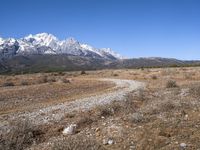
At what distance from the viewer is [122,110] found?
19984mm

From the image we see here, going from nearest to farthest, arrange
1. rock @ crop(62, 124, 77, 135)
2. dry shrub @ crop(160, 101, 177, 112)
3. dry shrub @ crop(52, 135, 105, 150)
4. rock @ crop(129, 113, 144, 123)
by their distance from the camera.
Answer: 1. dry shrub @ crop(52, 135, 105, 150)
2. rock @ crop(62, 124, 77, 135)
3. rock @ crop(129, 113, 144, 123)
4. dry shrub @ crop(160, 101, 177, 112)

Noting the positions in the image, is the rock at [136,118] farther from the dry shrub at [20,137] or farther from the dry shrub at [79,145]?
the dry shrub at [20,137]

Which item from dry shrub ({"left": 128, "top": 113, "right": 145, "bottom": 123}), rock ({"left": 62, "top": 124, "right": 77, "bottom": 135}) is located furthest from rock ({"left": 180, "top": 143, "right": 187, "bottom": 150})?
rock ({"left": 62, "top": 124, "right": 77, "bottom": 135})

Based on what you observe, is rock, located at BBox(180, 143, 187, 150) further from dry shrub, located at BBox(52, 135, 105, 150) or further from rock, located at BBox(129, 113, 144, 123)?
rock, located at BBox(129, 113, 144, 123)

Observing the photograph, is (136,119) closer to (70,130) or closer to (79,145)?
(70,130)

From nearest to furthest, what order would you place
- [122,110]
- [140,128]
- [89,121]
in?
[140,128] → [89,121] → [122,110]

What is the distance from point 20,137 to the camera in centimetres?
1331

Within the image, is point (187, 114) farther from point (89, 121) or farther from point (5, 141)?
point (5, 141)

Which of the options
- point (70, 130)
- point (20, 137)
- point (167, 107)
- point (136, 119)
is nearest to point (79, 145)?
point (20, 137)

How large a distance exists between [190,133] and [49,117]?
347 inches

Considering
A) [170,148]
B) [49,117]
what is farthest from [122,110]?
[170,148]

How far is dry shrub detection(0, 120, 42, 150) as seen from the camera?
12.2 metres

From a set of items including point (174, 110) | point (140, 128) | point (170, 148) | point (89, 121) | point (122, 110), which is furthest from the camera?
point (122, 110)

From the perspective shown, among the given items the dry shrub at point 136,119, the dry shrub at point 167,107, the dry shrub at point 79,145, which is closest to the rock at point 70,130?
the dry shrub at point 79,145
